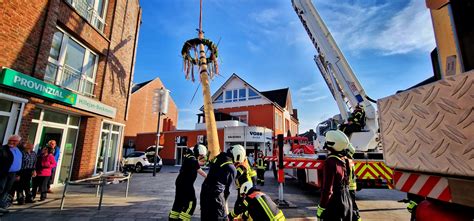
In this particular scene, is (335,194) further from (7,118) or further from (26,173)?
(7,118)

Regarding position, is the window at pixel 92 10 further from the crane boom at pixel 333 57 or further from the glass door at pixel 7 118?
the crane boom at pixel 333 57

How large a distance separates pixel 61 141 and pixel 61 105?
1.74 metres

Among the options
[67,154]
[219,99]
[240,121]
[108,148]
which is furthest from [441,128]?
[219,99]

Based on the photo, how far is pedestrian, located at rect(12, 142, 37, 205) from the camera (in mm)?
5773

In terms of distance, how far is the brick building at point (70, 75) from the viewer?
6070 millimetres

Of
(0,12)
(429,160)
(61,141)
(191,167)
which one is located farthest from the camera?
(61,141)

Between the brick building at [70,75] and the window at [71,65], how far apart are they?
1.1 inches

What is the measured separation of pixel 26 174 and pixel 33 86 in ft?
8.19

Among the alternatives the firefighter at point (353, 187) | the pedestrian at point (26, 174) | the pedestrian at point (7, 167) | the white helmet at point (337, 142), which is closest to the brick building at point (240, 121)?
the pedestrian at point (26, 174)

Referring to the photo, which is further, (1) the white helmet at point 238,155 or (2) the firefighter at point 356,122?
(2) the firefighter at point 356,122

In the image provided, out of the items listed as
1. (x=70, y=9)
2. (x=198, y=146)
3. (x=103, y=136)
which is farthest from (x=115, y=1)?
(x=198, y=146)

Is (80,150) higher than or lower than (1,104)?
lower

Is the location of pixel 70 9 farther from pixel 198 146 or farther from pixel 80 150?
pixel 198 146

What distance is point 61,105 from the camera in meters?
7.70
